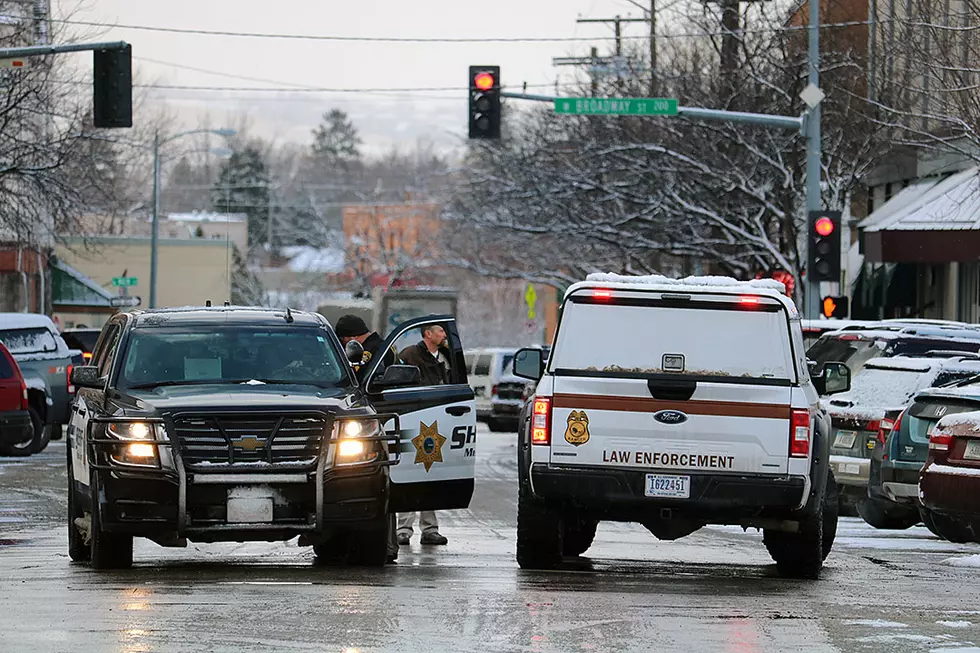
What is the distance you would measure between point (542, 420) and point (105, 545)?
3057 mm

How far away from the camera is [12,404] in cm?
2605

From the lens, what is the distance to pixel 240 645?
29.2 feet

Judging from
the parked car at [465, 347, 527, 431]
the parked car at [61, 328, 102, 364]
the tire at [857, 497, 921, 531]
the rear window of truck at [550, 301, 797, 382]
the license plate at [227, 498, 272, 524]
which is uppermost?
the rear window of truck at [550, 301, 797, 382]

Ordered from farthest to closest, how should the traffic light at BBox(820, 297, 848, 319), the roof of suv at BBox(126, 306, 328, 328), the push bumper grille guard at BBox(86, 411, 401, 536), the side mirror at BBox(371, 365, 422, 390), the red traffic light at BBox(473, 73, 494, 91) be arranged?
the traffic light at BBox(820, 297, 848, 319) < the red traffic light at BBox(473, 73, 494, 91) < the roof of suv at BBox(126, 306, 328, 328) < the side mirror at BBox(371, 365, 422, 390) < the push bumper grille guard at BBox(86, 411, 401, 536)

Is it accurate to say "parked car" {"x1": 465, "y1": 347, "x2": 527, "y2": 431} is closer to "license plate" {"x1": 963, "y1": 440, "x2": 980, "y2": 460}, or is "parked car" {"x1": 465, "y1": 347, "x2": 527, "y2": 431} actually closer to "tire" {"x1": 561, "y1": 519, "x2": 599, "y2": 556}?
"tire" {"x1": 561, "y1": 519, "x2": 599, "y2": 556}

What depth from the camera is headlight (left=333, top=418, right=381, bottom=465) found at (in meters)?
12.4

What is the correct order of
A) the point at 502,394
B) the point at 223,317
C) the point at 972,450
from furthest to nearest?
1. the point at 502,394
2. the point at 972,450
3. the point at 223,317

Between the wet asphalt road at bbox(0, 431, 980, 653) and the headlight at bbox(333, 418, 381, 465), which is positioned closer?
the wet asphalt road at bbox(0, 431, 980, 653)

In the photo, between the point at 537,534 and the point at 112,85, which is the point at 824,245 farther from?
the point at 537,534

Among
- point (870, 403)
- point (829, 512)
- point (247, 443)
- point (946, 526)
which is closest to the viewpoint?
point (247, 443)

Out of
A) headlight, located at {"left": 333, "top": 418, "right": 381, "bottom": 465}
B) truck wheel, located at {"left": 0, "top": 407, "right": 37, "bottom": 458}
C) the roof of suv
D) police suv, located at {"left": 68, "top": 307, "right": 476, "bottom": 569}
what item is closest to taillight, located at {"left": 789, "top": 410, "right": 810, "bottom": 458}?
police suv, located at {"left": 68, "top": 307, "right": 476, "bottom": 569}

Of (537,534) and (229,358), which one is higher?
(229,358)

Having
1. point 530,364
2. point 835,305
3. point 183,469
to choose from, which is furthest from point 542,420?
point 835,305

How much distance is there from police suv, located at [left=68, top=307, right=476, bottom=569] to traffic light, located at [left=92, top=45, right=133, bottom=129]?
12.8 metres
